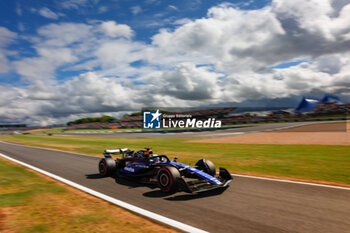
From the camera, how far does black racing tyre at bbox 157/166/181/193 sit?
6164 mm

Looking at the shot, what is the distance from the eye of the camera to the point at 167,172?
640 centimetres

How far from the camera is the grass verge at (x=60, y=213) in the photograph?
13.7ft

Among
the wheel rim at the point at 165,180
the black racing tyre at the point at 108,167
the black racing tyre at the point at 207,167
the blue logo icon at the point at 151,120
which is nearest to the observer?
Result: the wheel rim at the point at 165,180

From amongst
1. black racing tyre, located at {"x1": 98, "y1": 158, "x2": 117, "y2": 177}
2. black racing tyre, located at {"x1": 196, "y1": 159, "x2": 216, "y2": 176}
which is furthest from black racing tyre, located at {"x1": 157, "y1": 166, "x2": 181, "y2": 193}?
black racing tyre, located at {"x1": 98, "y1": 158, "x2": 117, "y2": 177}

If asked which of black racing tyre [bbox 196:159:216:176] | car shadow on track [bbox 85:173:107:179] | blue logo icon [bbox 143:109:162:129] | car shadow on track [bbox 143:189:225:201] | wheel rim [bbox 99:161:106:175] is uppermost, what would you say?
blue logo icon [bbox 143:109:162:129]

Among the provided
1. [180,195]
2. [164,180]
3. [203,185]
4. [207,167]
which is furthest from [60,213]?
[207,167]

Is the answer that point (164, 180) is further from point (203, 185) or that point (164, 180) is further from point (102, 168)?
point (102, 168)

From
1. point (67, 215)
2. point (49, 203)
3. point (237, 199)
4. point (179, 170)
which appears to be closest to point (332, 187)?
point (237, 199)

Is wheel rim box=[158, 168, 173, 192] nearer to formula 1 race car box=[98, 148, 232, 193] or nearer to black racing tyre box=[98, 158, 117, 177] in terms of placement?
formula 1 race car box=[98, 148, 232, 193]

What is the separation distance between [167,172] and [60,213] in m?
2.88

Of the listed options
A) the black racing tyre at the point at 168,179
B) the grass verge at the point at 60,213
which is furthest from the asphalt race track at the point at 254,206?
the grass verge at the point at 60,213

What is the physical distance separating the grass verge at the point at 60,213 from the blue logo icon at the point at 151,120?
5281 cm

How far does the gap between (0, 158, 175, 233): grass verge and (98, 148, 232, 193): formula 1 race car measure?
164 cm

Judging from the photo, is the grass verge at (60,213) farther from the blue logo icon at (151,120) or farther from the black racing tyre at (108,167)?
the blue logo icon at (151,120)
